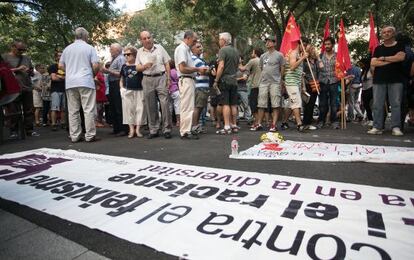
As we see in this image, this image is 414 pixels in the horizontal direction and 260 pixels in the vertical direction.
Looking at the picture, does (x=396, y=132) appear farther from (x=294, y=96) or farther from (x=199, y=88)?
(x=199, y=88)

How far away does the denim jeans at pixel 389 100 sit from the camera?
6074 mm

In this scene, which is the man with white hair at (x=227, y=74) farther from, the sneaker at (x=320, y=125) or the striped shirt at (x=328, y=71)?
the sneaker at (x=320, y=125)

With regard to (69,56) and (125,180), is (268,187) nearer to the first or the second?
(125,180)

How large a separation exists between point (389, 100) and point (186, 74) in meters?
3.86

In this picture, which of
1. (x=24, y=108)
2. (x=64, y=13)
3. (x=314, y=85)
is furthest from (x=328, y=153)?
(x=64, y=13)

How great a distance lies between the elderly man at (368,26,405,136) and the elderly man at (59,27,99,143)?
205 inches

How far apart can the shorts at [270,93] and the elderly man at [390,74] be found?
73.1 inches

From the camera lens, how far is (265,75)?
23.8 feet

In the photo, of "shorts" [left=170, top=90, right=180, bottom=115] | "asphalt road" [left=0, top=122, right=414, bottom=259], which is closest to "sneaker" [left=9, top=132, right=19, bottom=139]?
"asphalt road" [left=0, top=122, right=414, bottom=259]

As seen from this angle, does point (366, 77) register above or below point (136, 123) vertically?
above

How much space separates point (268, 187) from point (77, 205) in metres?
1.63

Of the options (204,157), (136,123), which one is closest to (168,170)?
(204,157)

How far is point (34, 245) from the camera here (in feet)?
6.77

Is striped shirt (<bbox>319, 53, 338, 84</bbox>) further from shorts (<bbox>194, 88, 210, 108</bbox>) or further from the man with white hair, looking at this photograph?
shorts (<bbox>194, 88, 210, 108</bbox>)
